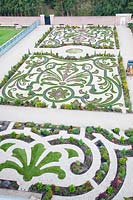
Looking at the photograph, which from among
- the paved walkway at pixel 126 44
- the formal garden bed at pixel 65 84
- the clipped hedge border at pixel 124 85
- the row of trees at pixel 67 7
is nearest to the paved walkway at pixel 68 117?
the formal garden bed at pixel 65 84

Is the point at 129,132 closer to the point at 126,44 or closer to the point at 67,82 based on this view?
the point at 67,82

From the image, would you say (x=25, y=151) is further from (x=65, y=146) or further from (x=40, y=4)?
(x=40, y=4)

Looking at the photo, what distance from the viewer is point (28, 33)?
114 ft

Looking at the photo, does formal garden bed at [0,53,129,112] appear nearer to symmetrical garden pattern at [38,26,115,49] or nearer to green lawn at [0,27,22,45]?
symmetrical garden pattern at [38,26,115,49]

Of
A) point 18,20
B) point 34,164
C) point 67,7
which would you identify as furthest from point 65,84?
point 67,7

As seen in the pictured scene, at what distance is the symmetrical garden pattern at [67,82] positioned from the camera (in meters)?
19.0

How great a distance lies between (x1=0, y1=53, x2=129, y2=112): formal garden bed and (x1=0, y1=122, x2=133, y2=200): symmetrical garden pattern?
253 centimetres

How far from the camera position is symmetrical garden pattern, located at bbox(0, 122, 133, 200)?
1227 centimetres

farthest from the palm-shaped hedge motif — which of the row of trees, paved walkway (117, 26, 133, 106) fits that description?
the row of trees

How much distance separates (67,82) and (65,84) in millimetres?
375

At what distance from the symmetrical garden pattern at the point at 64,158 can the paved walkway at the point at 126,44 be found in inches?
224

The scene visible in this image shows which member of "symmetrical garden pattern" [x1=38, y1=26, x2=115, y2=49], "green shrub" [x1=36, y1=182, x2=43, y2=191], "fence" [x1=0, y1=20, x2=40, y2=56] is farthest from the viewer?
"symmetrical garden pattern" [x1=38, y1=26, x2=115, y2=49]

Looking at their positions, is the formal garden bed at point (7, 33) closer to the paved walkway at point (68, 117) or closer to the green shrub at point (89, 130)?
the paved walkway at point (68, 117)

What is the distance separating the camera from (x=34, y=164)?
1356 cm
